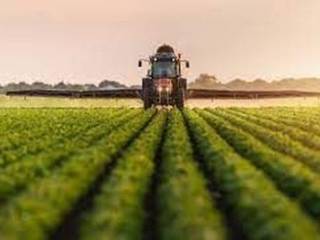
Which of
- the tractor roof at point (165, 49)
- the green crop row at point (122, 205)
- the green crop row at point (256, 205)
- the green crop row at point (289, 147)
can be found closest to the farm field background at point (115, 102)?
the tractor roof at point (165, 49)

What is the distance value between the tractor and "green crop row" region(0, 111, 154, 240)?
33561 mm

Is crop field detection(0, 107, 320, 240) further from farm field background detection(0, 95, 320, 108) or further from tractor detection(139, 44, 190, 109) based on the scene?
farm field background detection(0, 95, 320, 108)

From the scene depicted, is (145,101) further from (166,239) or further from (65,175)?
(166,239)

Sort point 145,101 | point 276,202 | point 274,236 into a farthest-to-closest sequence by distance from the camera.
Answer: point 145,101 → point 276,202 → point 274,236

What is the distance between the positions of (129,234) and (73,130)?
1752cm

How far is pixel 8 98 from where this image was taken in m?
66.0

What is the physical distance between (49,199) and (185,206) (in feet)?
6.17

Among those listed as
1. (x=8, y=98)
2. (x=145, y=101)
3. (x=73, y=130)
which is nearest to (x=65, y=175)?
(x=73, y=130)

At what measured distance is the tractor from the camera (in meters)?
49.4

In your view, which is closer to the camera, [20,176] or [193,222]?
[193,222]

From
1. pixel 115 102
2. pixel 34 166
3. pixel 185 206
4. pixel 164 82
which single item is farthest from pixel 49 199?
pixel 115 102

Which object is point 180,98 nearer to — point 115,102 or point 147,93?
point 147,93

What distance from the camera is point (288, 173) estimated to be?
13.3 meters

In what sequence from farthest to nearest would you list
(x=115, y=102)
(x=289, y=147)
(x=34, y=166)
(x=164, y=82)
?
(x=115, y=102) < (x=164, y=82) < (x=289, y=147) < (x=34, y=166)
